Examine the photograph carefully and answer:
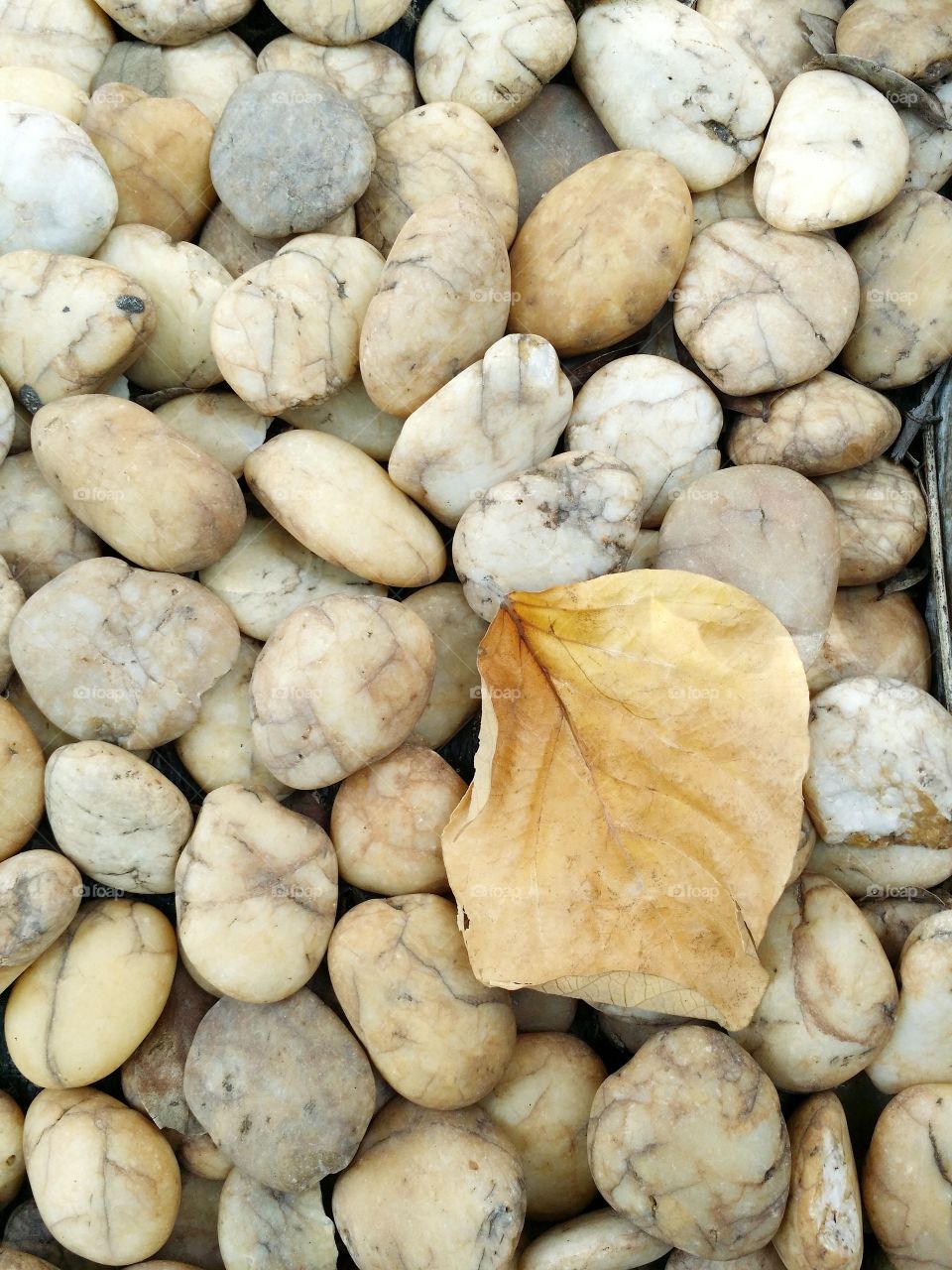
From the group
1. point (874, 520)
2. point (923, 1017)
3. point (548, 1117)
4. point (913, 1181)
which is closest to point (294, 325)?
point (874, 520)

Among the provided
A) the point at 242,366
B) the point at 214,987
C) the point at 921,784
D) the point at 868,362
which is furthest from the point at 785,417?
the point at 214,987

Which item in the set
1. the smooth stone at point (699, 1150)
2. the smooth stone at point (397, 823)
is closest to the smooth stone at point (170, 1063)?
the smooth stone at point (397, 823)

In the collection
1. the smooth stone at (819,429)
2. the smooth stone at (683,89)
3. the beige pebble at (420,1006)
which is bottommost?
the beige pebble at (420,1006)

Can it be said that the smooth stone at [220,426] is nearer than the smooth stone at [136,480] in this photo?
No

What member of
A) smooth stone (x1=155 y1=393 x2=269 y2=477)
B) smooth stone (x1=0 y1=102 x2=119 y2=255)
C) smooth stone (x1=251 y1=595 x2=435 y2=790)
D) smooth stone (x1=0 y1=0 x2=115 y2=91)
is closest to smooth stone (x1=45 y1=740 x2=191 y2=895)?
smooth stone (x1=251 y1=595 x2=435 y2=790)

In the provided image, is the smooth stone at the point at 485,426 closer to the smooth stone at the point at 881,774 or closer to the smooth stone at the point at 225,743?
the smooth stone at the point at 225,743

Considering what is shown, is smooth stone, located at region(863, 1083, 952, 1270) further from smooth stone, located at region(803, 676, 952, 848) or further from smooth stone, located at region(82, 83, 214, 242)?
smooth stone, located at region(82, 83, 214, 242)

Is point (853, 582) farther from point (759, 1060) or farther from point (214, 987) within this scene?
point (214, 987)
